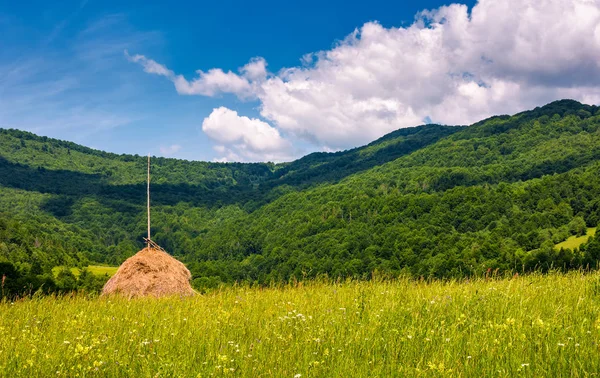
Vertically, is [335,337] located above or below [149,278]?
above

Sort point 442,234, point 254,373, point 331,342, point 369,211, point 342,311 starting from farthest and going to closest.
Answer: point 369,211
point 442,234
point 342,311
point 331,342
point 254,373

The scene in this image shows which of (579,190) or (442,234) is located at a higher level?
(579,190)

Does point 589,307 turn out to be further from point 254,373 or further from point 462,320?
point 254,373

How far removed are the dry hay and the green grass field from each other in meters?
3.85

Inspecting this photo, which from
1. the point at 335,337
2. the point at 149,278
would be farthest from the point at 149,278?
the point at 335,337

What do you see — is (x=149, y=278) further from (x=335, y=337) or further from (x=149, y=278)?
(x=335, y=337)

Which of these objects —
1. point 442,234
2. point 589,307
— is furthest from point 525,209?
point 589,307

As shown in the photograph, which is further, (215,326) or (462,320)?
(215,326)

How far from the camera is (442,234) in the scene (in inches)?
5197

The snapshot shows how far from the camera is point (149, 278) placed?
490 inches

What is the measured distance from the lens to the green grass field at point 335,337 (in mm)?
4332

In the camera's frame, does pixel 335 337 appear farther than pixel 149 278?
No

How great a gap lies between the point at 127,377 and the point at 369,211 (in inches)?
7191

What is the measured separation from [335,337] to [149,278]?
8538 mm
